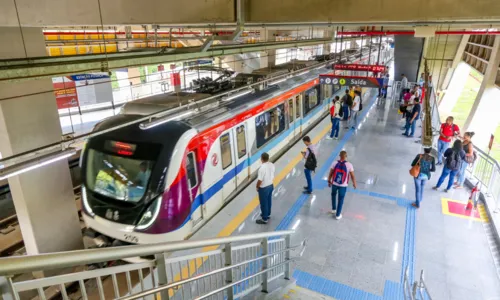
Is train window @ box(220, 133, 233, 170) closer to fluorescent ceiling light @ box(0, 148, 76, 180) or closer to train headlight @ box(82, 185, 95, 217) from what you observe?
train headlight @ box(82, 185, 95, 217)

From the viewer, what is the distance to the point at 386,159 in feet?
34.7

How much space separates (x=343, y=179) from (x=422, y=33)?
3.02m

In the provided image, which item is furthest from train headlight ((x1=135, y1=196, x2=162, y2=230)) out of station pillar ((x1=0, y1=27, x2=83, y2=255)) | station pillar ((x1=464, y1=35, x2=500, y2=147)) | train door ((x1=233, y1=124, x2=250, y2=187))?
station pillar ((x1=464, y1=35, x2=500, y2=147))

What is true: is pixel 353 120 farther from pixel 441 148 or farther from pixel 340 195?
pixel 340 195

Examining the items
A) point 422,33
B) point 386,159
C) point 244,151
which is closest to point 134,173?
point 244,151

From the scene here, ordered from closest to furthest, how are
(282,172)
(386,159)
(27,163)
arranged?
(27,163) < (282,172) < (386,159)

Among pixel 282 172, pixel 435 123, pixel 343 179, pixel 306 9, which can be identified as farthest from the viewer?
pixel 435 123

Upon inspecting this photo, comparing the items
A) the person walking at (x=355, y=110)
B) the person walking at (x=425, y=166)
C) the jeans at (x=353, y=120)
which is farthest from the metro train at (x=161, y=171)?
the jeans at (x=353, y=120)

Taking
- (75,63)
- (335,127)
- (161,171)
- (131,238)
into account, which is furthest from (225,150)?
(335,127)

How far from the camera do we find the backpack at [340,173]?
685cm

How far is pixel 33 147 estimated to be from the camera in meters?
5.75

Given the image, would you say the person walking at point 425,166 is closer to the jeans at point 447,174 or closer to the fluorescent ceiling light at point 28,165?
the jeans at point 447,174

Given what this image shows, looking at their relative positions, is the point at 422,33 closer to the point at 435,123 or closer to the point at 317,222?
the point at 317,222

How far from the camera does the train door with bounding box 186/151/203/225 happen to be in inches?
233
